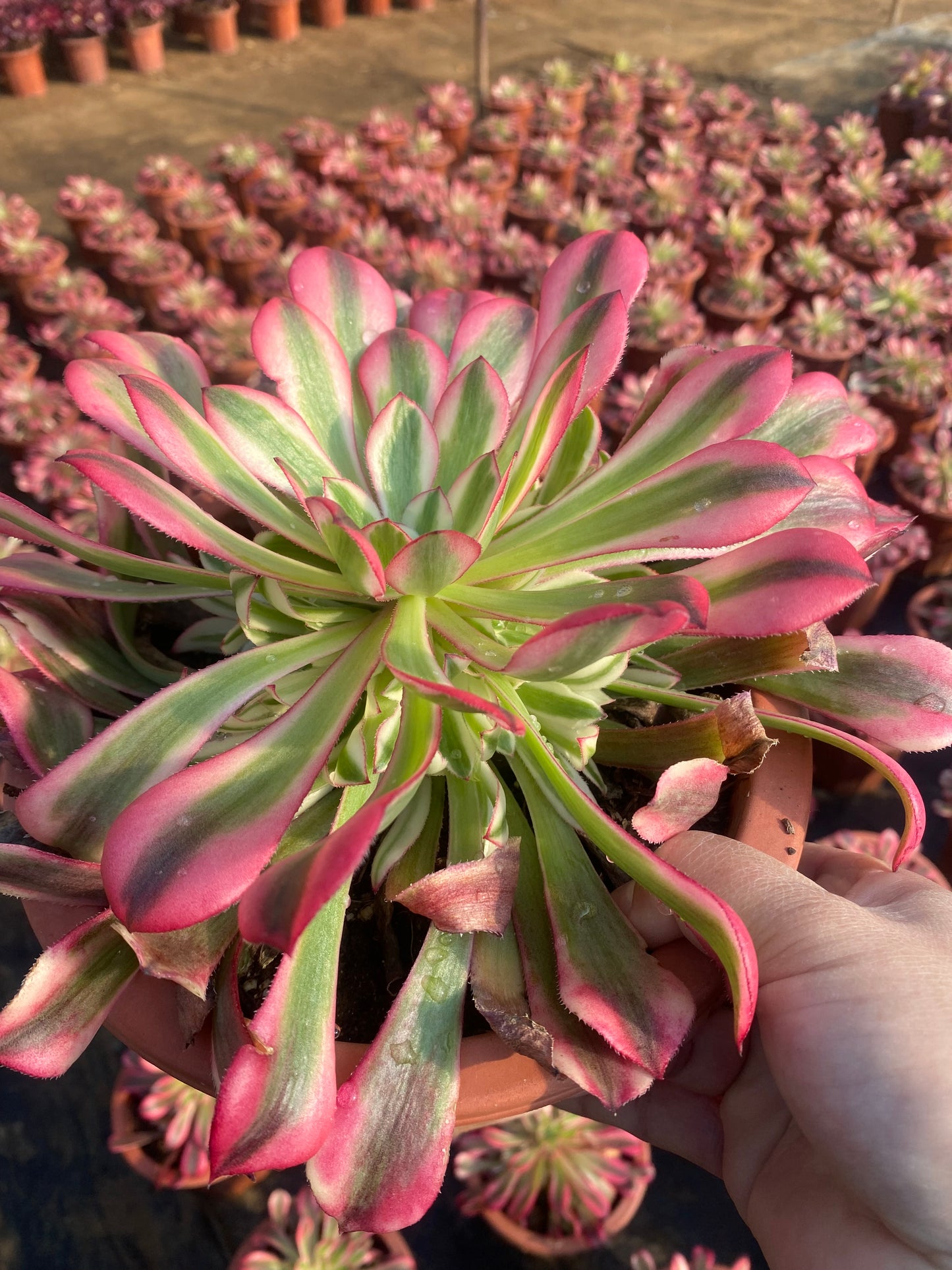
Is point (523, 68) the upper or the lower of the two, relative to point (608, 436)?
upper

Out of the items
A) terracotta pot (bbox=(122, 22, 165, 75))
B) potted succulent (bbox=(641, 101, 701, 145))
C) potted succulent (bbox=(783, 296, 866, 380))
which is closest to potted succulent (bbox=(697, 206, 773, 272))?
potted succulent (bbox=(783, 296, 866, 380))

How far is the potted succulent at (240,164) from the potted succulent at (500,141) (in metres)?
0.87

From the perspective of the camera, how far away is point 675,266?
2898 millimetres

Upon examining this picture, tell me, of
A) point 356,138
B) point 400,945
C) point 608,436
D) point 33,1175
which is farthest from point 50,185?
point 400,945

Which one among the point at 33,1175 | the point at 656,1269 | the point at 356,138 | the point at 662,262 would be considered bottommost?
the point at 656,1269

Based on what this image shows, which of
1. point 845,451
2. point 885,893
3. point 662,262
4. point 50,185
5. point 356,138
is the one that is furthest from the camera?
point 50,185

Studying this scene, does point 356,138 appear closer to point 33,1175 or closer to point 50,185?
point 50,185

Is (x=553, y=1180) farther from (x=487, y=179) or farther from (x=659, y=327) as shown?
(x=487, y=179)

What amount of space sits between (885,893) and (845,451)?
48 cm

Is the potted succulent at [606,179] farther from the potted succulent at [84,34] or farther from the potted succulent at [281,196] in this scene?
the potted succulent at [84,34]

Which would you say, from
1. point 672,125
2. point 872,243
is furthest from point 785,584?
point 672,125

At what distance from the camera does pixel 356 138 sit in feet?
13.1

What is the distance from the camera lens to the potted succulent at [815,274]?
9.57 feet

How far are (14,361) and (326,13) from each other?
4.72 m
